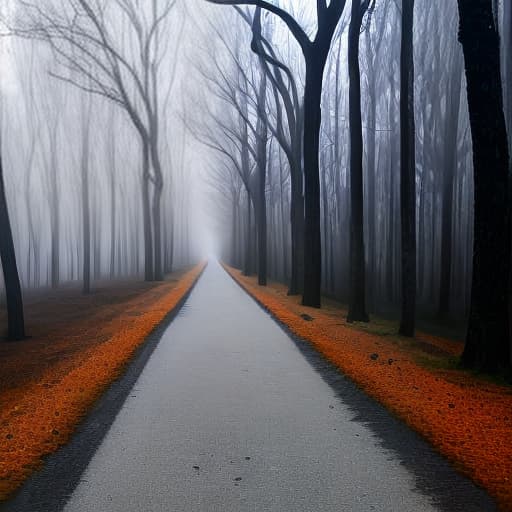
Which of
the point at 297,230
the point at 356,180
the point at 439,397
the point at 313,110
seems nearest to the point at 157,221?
the point at 297,230

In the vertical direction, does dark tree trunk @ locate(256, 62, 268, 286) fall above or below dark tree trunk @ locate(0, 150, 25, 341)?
above

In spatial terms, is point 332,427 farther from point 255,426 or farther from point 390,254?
point 390,254

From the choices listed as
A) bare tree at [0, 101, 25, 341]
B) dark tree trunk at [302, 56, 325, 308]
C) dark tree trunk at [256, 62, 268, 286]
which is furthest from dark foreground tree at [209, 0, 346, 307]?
dark tree trunk at [256, 62, 268, 286]

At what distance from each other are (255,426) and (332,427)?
672 millimetres

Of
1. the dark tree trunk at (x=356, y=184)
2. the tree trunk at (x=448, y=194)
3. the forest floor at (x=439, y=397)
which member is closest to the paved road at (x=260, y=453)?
the forest floor at (x=439, y=397)

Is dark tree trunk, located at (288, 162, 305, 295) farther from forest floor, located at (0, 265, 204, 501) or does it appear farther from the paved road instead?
the paved road

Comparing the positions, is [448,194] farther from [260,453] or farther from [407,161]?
[260,453]

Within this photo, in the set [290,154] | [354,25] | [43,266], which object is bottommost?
[43,266]

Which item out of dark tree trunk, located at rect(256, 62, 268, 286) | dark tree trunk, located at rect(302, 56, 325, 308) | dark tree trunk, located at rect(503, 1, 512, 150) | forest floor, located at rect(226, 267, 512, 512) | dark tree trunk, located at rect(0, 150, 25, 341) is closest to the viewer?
forest floor, located at rect(226, 267, 512, 512)

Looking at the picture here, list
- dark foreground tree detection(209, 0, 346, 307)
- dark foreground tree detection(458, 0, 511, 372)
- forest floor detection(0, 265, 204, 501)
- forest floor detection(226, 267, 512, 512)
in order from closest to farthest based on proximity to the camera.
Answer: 1. forest floor detection(226, 267, 512, 512)
2. forest floor detection(0, 265, 204, 501)
3. dark foreground tree detection(458, 0, 511, 372)
4. dark foreground tree detection(209, 0, 346, 307)

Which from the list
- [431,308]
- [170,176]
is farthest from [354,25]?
[170,176]

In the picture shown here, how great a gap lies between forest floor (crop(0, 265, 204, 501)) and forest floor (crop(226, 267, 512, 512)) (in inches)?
116

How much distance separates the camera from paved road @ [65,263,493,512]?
304 centimetres

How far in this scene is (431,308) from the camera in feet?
69.8
